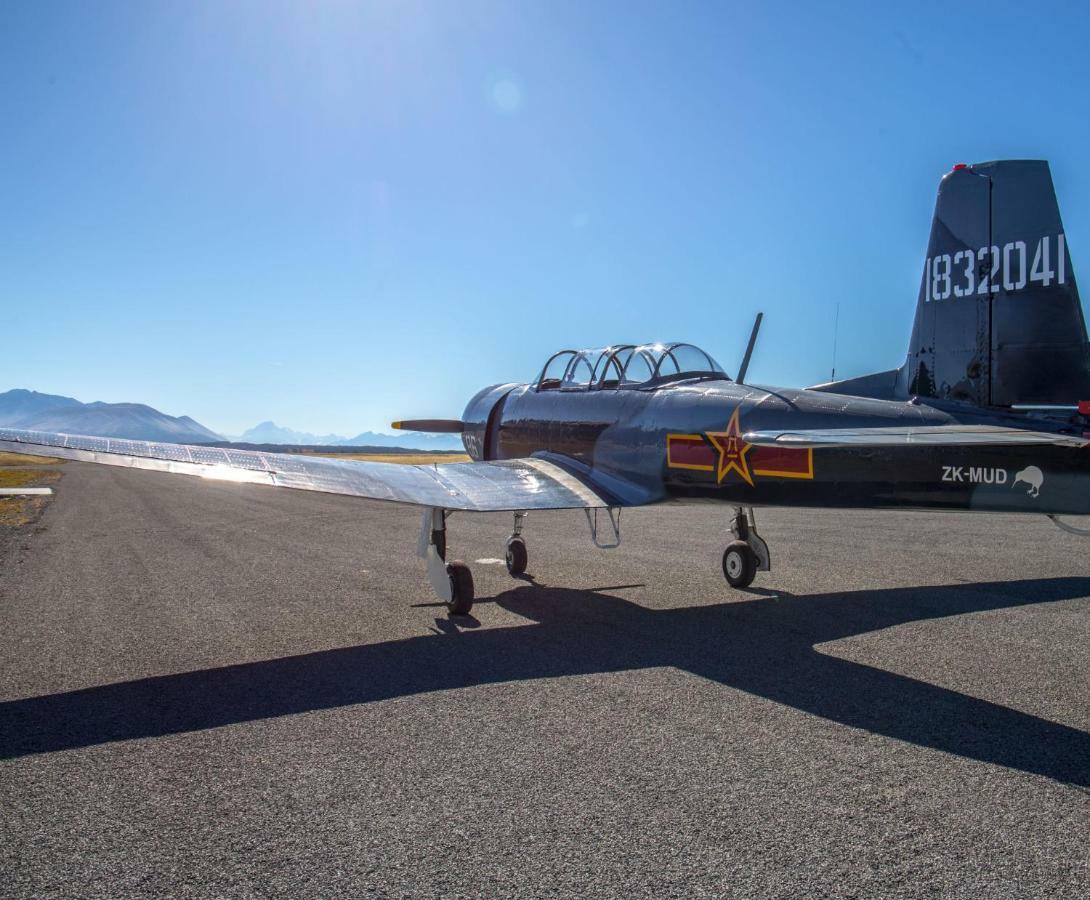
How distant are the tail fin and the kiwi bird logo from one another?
1.73 metres

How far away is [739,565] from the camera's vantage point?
9523 millimetres

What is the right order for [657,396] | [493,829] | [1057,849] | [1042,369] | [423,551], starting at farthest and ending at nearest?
[657,396] < [423,551] < [1042,369] < [493,829] < [1057,849]

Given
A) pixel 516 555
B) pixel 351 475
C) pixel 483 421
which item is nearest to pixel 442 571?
pixel 351 475

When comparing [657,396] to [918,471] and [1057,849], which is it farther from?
[1057,849]

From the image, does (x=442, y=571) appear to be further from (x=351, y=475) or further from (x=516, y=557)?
(x=516, y=557)

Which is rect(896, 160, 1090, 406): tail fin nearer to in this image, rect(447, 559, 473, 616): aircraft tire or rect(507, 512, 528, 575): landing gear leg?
rect(507, 512, 528, 575): landing gear leg

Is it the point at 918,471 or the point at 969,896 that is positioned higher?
the point at 918,471

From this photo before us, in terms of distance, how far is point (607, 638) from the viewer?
710 centimetres

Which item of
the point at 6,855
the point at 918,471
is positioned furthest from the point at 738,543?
the point at 6,855

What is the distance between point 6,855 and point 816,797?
3411 mm

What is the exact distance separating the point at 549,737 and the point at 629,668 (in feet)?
5.22

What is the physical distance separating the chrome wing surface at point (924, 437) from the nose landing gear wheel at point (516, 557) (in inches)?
159

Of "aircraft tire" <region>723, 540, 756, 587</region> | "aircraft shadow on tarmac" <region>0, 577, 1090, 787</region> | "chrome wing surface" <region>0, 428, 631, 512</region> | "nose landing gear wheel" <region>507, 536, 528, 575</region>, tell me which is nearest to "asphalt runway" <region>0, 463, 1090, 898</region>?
"aircraft shadow on tarmac" <region>0, 577, 1090, 787</region>

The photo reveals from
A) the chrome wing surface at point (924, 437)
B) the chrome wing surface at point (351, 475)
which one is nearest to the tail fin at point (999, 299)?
the chrome wing surface at point (924, 437)
